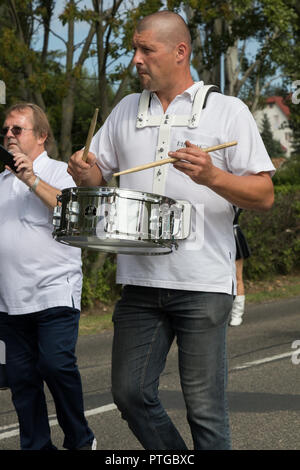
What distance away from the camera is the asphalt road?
511 cm

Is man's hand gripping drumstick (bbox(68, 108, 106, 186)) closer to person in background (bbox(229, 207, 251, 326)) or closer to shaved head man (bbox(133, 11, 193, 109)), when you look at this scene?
shaved head man (bbox(133, 11, 193, 109))

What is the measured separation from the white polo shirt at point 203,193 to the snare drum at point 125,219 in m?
0.08

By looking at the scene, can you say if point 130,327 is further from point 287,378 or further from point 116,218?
point 287,378

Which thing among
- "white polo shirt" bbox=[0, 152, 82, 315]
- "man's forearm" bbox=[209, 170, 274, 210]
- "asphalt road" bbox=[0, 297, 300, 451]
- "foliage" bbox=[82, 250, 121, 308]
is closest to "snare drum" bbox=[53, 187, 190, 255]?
"man's forearm" bbox=[209, 170, 274, 210]

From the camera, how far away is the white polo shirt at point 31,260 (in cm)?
438

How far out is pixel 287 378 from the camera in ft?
22.7

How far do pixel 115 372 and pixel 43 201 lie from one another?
3.92 feet

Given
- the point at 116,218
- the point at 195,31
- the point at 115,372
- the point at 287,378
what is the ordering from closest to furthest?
the point at 116,218 → the point at 115,372 → the point at 287,378 → the point at 195,31

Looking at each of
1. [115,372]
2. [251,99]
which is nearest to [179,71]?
[115,372]

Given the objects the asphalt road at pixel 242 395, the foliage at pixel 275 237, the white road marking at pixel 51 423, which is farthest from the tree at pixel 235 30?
the white road marking at pixel 51 423

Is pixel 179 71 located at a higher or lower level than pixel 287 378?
higher

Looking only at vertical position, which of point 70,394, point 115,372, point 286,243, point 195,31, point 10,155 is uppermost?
point 195,31

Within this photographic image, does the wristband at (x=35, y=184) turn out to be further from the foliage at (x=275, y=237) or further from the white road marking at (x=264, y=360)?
the foliage at (x=275, y=237)

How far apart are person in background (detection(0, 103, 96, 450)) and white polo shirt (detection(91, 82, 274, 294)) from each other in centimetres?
97
